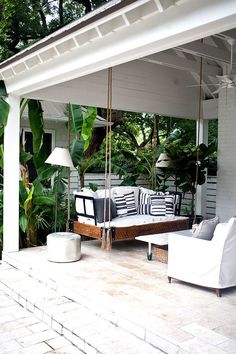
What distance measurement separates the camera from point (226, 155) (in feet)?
28.1

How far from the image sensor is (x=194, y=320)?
3.96 meters

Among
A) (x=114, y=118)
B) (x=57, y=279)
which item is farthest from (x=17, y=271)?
(x=114, y=118)

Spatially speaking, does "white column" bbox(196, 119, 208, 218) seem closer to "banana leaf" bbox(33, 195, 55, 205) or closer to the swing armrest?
the swing armrest

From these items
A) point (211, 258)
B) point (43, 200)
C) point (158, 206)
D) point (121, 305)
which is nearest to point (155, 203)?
point (158, 206)

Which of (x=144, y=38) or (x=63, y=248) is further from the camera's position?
(x=63, y=248)

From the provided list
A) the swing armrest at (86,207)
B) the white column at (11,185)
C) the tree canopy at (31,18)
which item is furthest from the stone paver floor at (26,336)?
the tree canopy at (31,18)

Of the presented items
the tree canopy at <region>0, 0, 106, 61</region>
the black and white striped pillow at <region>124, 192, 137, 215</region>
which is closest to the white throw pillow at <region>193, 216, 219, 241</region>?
the black and white striped pillow at <region>124, 192, 137, 215</region>

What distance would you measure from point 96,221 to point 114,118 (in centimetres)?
597

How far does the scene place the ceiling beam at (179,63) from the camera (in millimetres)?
7028

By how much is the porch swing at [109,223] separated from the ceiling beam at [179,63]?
97 cm

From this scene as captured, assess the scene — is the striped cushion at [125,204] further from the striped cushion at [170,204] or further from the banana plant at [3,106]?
the banana plant at [3,106]

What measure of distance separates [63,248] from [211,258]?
7.99 ft

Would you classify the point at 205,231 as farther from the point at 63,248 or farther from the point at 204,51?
the point at 204,51

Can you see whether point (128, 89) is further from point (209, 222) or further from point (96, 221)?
point (209, 222)
